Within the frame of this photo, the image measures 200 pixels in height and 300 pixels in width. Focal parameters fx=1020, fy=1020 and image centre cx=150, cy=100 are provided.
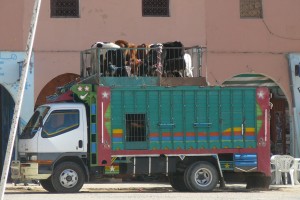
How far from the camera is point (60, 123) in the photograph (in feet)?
80.3

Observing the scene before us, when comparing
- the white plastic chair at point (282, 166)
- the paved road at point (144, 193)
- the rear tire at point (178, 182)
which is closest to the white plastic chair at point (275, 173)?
the white plastic chair at point (282, 166)

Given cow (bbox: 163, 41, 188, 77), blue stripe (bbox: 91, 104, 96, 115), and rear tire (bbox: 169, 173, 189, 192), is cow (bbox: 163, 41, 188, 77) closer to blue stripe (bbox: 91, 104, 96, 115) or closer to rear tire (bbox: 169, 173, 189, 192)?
blue stripe (bbox: 91, 104, 96, 115)

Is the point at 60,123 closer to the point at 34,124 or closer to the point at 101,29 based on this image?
the point at 34,124

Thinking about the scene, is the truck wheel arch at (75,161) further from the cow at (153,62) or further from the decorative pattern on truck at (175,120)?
the cow at (153,62)

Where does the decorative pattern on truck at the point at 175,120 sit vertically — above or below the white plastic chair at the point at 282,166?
above

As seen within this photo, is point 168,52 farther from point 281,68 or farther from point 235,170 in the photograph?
point 281,68

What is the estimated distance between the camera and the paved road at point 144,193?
22.5m

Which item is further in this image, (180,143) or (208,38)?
(208,38)

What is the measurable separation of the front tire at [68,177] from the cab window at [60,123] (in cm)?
81

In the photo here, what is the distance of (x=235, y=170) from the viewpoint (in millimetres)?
24953

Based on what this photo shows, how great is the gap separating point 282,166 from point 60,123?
7.46m

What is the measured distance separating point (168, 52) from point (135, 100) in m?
1.92

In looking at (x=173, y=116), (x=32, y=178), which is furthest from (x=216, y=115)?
(x=32, y=178)

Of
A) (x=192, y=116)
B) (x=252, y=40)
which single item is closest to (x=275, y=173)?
(x=252, y=40)
